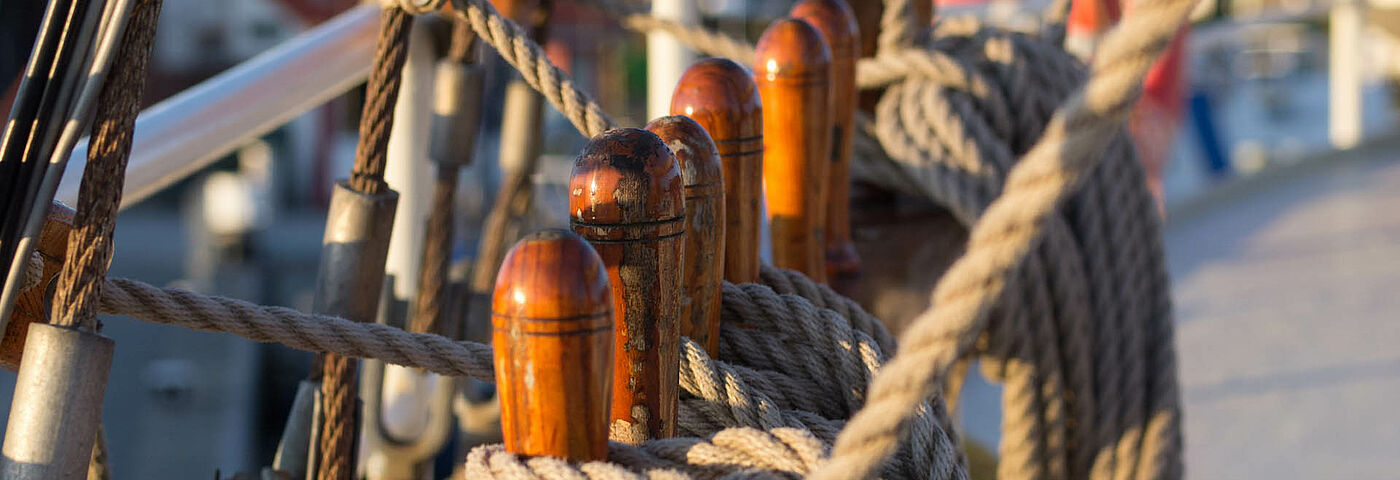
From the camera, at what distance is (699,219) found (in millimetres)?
521

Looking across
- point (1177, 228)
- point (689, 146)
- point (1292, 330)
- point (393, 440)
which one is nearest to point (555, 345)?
point (689, 146)

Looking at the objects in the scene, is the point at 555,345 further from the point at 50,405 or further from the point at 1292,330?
the point at 1292,330

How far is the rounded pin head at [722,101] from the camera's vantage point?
568mm

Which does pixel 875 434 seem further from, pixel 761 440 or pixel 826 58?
pixel 826 58

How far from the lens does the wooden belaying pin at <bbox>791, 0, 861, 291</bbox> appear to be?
72cm

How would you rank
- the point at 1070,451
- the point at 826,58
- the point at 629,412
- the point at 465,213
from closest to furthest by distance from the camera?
1. the point at 629,412
2. the point at 826,58
3. the point at 1070,451
4. the point at 465,213

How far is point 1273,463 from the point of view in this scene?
138 cm

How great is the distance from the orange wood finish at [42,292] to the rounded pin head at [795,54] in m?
0.35

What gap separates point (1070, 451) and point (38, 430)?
65 centimetres

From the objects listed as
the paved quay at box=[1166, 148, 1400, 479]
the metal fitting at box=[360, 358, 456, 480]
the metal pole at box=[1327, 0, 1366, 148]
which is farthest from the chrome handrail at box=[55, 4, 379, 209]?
the metal pole at box=[1327, 0, 1366, 148]

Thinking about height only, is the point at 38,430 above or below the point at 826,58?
below

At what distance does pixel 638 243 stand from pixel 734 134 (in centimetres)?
12

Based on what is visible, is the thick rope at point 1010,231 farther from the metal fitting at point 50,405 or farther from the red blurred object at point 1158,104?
the red blurred object at point 1158,104

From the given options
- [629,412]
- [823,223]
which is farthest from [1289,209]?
[629,412]
